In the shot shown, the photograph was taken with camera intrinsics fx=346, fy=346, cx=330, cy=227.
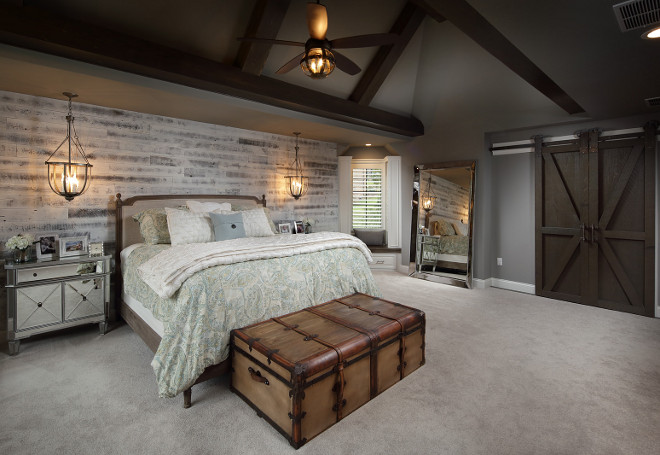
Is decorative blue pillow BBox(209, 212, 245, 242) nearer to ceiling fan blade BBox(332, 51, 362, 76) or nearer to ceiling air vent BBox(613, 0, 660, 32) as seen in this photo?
ceiling fan blade BBox(332, 51, 362, 76)

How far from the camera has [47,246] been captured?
3389mm

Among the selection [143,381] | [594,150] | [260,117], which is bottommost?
[143,381]

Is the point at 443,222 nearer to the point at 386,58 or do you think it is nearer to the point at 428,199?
the point at 428,199

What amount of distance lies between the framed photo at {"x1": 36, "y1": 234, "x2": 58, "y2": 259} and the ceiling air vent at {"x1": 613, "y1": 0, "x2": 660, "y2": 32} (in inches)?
193

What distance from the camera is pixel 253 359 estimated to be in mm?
2172

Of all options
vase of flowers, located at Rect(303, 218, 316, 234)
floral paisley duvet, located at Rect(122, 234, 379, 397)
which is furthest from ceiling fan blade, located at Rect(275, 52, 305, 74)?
vase of flowers, located at Rect(303, 218, 316, 234)

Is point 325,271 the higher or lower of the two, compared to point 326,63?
lower

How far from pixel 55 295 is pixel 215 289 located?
1.91m

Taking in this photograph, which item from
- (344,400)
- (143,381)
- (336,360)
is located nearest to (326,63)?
(336,360)

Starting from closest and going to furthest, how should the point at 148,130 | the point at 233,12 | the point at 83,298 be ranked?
the point at 233,12
the point at 83,298
the point at 148,130

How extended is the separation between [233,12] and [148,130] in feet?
6.03

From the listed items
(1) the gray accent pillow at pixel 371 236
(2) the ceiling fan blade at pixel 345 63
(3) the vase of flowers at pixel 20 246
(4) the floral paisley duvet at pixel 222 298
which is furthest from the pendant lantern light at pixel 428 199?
(3) the vase of flowers at pixel 20 246

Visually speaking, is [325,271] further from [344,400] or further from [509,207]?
→ [509,207]

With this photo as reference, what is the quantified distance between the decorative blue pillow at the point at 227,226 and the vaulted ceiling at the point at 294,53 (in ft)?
4.01
